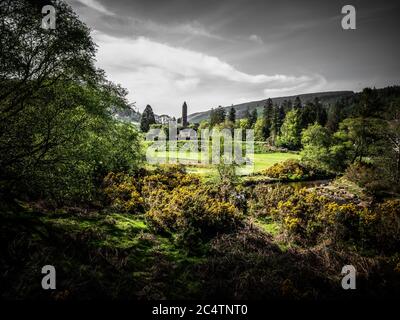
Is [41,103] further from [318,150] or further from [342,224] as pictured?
[318,150]

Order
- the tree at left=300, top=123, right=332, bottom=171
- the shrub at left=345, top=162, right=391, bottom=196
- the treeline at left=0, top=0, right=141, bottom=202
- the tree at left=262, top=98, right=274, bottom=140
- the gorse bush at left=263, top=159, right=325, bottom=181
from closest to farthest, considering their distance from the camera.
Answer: the treeline at left=0, top=0, right=141, bottom=202 < the shrub at left=345, top=162, right=391, bottom=196 < the gorse bush at left=263, top=159, right=325, bottom=181 < the tree at left=300, top=123, right=332, bottom=171 < the tree at left=262, top=98, right=274, bottom=140

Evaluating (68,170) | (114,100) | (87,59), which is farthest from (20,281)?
(114,100)

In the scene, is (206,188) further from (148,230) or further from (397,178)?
(397,178)

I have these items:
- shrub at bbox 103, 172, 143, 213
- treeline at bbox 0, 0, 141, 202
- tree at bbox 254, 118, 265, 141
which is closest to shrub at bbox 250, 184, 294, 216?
shrub at bbox 103, 172, 143, 213

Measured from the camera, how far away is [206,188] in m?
14.5

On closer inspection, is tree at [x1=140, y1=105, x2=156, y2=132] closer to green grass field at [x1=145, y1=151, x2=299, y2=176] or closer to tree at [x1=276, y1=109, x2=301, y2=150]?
green grass field at [x1=145, y1=151, x2=299, y2=176]

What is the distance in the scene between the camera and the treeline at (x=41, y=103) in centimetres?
667

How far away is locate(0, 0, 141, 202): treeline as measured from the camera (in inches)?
263

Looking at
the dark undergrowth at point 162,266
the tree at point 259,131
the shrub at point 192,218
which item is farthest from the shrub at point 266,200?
the tree at point 259,131

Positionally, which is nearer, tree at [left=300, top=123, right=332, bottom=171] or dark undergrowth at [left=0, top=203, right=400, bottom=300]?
dark undergrowth at [left=0, top=203, right=400, bottom=300]

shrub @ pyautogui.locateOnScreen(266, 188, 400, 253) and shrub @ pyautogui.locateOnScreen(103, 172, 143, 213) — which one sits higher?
shrub @ pyautogui.locateOnScreen(103, 172, 143, 213)

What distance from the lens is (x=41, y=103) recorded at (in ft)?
23.7

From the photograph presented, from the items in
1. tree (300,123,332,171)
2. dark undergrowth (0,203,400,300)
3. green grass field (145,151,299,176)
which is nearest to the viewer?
dark undergrowth (0,203,400,300)

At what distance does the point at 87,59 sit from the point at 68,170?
397 cm
